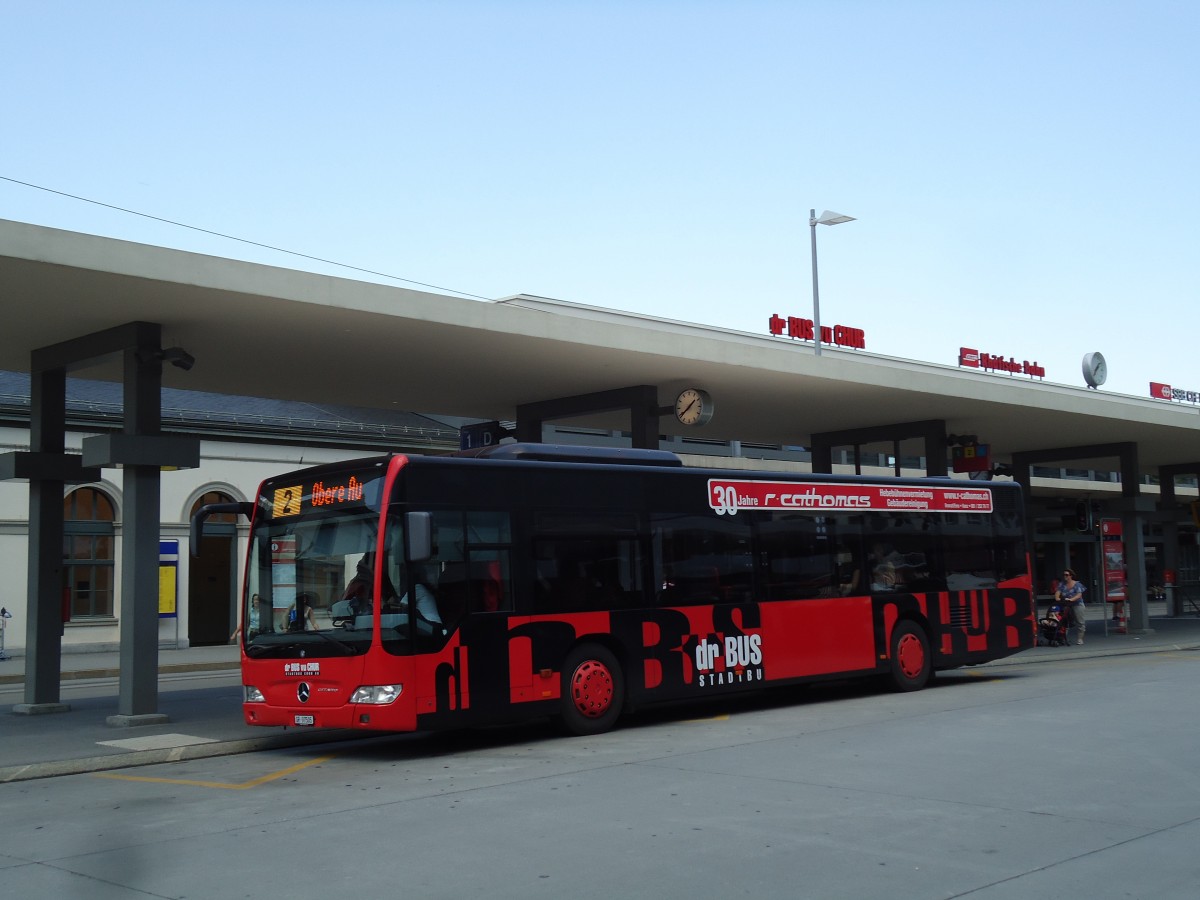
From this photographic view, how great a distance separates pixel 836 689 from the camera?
1867 centimetres

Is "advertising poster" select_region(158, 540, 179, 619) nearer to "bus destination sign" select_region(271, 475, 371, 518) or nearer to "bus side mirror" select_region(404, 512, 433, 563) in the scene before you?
"bus destination sign" select_region(271, 475, 371, 518)

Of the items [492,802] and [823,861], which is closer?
[823,861]

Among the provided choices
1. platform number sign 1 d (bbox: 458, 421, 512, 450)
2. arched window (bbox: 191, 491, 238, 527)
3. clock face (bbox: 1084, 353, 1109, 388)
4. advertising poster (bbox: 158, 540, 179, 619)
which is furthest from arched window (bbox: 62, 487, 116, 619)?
clock face (bbox: 1084, 353, 1109, 388)

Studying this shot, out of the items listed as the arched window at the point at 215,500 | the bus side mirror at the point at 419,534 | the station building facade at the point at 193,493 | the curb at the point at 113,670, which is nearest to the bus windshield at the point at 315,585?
the bus side mirror at the point at 419,534

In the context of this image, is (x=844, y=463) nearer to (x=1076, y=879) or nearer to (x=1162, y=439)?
(x=1162, y=439)

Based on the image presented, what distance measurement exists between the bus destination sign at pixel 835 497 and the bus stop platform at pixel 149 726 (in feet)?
16.5

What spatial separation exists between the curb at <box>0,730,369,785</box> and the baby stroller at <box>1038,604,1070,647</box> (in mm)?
18224

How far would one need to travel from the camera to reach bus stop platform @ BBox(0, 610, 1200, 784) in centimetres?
1245

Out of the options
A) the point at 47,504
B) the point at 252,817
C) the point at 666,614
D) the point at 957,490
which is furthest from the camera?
the point at 957,490

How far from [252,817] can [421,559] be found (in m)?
3.56

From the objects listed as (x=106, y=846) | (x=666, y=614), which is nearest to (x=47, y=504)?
(x=666, y=614)

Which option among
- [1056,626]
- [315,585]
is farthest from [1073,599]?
[315,585]

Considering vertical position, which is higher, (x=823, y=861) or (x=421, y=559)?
(x=421, y=559)

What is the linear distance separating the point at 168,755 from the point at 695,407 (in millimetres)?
10419
